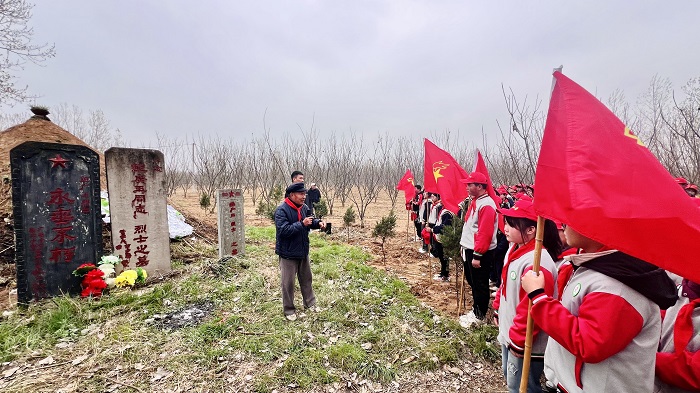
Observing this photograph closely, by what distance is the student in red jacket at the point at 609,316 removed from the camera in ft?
4.22

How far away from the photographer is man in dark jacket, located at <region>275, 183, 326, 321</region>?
3953mm

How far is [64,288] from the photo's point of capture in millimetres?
4723

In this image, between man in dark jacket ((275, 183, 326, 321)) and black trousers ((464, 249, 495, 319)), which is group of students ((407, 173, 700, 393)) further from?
man in dark jacket ((275, 183, 326, 321))

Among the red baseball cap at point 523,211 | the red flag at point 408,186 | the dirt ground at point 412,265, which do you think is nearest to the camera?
the red baseball cap at point 523,211

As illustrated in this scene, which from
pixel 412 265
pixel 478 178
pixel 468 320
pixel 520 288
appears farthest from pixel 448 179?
pixel 520 288

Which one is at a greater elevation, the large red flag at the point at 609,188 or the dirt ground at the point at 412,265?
the large red flag at the point at 609,188

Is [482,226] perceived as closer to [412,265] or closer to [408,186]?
[412,265]

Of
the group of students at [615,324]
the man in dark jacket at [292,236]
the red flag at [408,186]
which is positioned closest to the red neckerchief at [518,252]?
the group of students at [615,324]

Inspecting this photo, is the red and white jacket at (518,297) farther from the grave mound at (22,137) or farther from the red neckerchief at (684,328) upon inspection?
the grave mound at (22,137)

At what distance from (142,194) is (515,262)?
6166 millimetres

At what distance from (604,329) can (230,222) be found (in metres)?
6.50

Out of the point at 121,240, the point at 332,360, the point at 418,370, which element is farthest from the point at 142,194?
the point at 418,370

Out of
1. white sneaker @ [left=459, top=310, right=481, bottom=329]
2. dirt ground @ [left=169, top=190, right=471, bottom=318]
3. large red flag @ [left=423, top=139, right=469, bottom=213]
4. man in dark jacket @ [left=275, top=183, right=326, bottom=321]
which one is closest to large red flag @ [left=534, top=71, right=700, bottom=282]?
man in dark jacket @ [left=275, top=183, right=326, bottom=321]

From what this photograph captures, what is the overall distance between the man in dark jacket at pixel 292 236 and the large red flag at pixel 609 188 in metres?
2.83
